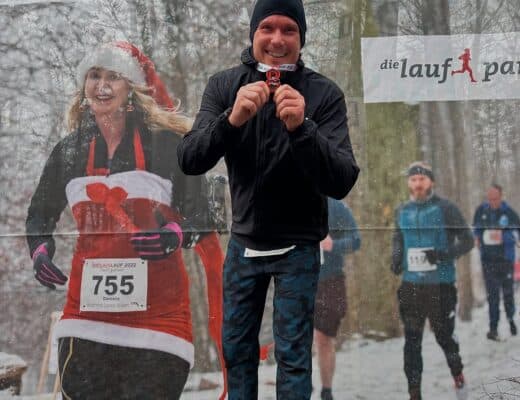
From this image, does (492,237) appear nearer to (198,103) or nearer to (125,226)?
(198,103)

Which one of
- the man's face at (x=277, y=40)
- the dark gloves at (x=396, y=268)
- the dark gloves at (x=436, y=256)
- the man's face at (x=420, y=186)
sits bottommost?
the dark gloves at (x=396, y=268)

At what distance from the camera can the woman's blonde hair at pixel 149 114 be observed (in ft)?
9.59

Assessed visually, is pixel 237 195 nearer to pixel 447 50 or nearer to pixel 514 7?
pixel 447 50

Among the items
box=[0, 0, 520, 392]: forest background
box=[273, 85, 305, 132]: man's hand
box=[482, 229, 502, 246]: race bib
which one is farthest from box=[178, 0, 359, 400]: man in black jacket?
box=[482, 229, 502, 246]: race bib

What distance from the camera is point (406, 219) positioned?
2820 mm

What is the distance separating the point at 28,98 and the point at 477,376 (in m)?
2.72

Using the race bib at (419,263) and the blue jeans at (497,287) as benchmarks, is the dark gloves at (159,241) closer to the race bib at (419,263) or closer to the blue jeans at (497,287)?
the race bib at (419,263)

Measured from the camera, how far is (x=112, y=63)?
116 inches

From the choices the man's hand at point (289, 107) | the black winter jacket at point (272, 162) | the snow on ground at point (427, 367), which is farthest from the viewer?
the snow on ground at point (427, 367)

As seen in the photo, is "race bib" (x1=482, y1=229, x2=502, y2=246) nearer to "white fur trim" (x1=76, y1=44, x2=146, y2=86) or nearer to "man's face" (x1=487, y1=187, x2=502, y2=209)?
"man's face" (x1=487, y1=187, x2=502, y2=209)

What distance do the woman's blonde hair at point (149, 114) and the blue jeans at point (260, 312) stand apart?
1.50 meters

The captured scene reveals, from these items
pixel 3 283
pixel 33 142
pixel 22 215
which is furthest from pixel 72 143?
pixel 3 283

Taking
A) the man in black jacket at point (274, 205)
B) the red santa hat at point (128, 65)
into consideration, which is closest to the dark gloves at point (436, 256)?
the man in black jacket at point (274, 205)

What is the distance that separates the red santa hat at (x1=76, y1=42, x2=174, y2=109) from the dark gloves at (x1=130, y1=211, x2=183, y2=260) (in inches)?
25.0
